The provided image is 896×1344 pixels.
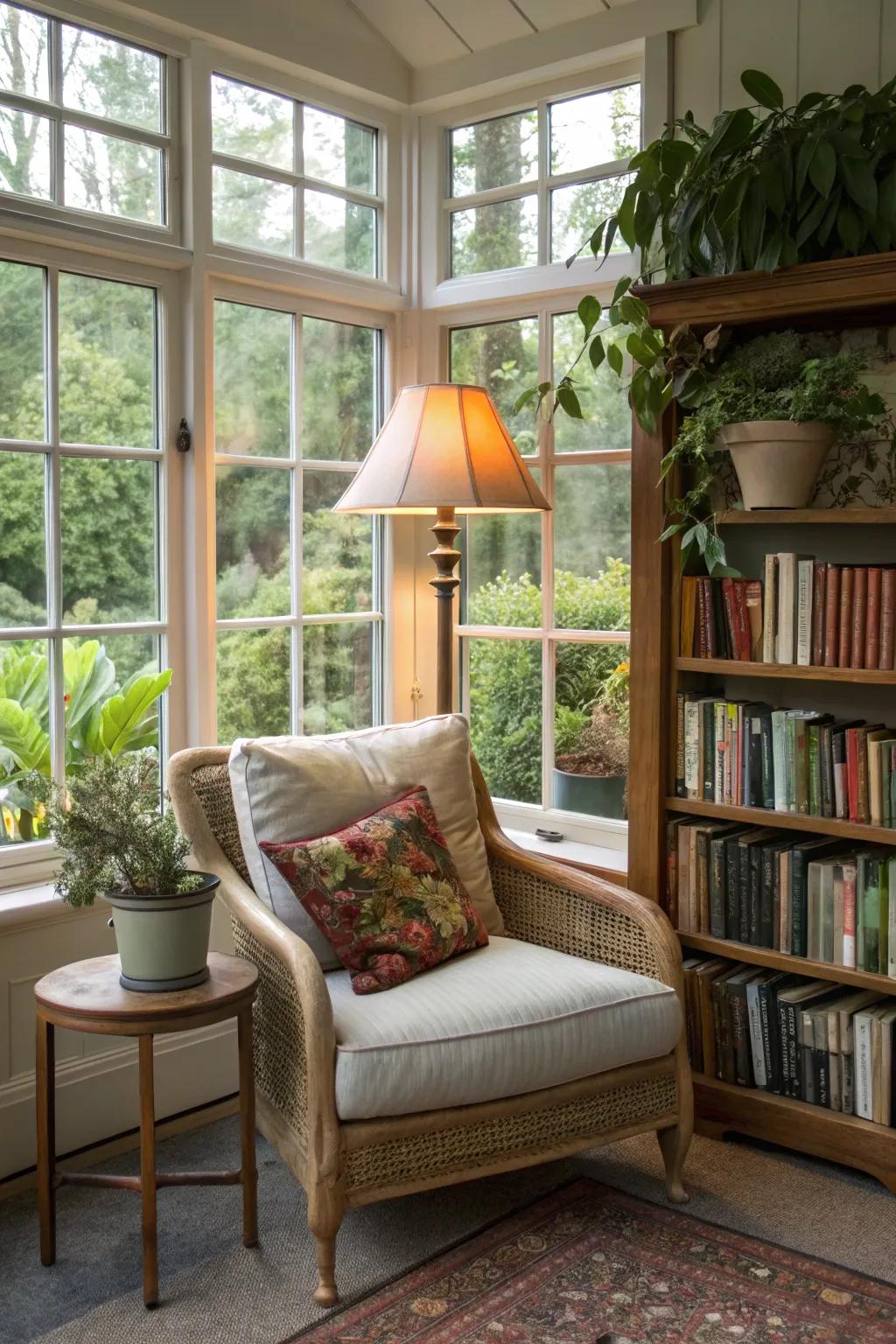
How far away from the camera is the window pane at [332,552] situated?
10.9ft

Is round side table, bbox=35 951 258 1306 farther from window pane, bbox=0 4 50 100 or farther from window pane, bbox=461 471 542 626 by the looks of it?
window pane, bbox=0 4 50 100

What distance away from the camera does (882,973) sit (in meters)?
2.59

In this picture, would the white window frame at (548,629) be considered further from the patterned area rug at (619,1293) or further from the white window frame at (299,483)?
the patterned area rug at (619,1293)

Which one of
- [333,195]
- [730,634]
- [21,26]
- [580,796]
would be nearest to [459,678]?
[580,796]

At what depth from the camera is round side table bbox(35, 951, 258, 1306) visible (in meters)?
2.11

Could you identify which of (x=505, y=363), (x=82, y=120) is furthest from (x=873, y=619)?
(x=82, y=120)

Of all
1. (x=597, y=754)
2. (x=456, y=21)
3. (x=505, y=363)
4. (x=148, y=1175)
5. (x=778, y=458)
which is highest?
(x=456, y=21)

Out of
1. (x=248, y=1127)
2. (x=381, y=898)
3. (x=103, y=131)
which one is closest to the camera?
(x=248, y=1127)

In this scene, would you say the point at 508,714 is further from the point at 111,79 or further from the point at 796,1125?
the point at 111,79

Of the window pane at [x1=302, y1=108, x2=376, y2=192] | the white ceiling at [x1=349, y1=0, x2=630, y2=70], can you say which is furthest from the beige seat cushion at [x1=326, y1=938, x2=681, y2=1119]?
the white ceiling at [x1=349, y1=0, x2=630, y2=70]

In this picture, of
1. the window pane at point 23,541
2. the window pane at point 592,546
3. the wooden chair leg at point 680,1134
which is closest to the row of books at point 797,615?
the window pane at point 592,546

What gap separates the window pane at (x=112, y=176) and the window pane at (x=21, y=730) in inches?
39.0

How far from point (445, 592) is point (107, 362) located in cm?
94

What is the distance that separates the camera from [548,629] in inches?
131
